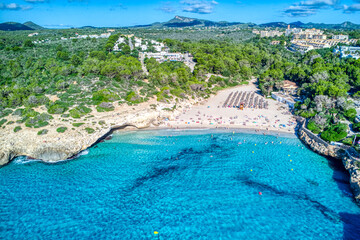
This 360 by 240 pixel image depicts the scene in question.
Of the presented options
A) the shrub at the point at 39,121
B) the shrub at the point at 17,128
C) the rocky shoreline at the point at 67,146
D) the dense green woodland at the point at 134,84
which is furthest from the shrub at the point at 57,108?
the shrub at the point at 17,128

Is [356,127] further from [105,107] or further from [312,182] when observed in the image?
[105,107]

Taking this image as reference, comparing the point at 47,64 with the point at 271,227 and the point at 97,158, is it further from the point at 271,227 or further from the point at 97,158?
the point at 271,227

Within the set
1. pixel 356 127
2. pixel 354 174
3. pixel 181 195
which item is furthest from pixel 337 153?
pixel 181 195

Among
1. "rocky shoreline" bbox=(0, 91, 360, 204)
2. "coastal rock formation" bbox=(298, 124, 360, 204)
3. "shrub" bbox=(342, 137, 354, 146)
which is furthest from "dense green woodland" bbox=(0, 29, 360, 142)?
"rocky shoreline" bbox=(0, 91, 360, 204)

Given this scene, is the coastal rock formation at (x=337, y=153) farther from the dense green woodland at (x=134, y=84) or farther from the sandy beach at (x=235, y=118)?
the sandy beach at (x=235, y=118)

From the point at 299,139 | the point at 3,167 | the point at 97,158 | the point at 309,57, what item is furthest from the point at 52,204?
the point at 309,57

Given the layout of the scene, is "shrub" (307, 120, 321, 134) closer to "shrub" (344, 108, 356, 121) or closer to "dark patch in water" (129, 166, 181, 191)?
"shrub" (344, 108, 356, 121)
